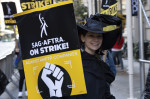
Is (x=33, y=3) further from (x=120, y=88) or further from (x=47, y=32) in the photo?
(x=47, y=32)

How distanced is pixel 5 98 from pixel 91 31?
227 inches

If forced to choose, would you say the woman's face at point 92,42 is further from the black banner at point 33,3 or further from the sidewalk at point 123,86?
the black banner at point 33,3

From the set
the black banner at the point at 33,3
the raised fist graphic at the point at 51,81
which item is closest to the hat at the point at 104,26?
the raised fist graphic at the point at 51,81

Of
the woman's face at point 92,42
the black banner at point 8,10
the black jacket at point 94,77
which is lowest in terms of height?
the black jacket at point 94,77

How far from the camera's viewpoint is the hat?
287 centimetres

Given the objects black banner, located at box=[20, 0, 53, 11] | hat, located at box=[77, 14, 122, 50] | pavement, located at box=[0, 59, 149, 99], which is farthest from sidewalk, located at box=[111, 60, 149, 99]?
hat, located at box=[77, 14, 122, 50]

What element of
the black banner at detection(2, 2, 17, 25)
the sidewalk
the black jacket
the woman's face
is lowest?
the sidewalk

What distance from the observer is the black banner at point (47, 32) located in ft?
8.18

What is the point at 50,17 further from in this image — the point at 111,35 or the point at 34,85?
the point at 111,35

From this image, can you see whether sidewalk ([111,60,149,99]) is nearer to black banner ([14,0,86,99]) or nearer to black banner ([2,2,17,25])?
black banner ([2,2,17,25])

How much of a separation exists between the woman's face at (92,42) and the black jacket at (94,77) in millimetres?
65

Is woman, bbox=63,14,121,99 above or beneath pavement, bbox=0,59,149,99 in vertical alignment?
above

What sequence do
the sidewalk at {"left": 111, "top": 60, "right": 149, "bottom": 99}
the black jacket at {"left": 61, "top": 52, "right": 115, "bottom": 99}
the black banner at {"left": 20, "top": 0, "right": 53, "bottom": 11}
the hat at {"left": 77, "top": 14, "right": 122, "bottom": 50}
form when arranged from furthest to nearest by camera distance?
the black banner at {"left": 20, "top": 0, "right": 53, "bottom": 11} < the sidewalk at {"left": 111, "top": 60, "right": 149, "bottom": 99} < the hat at {"left": 77, "top": 14, "right": 122, "bottom": 50} < the black jacket at {"left": 61, "top": 52, "right": 115, "bottom": 99}

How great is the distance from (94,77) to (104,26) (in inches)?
22.8
